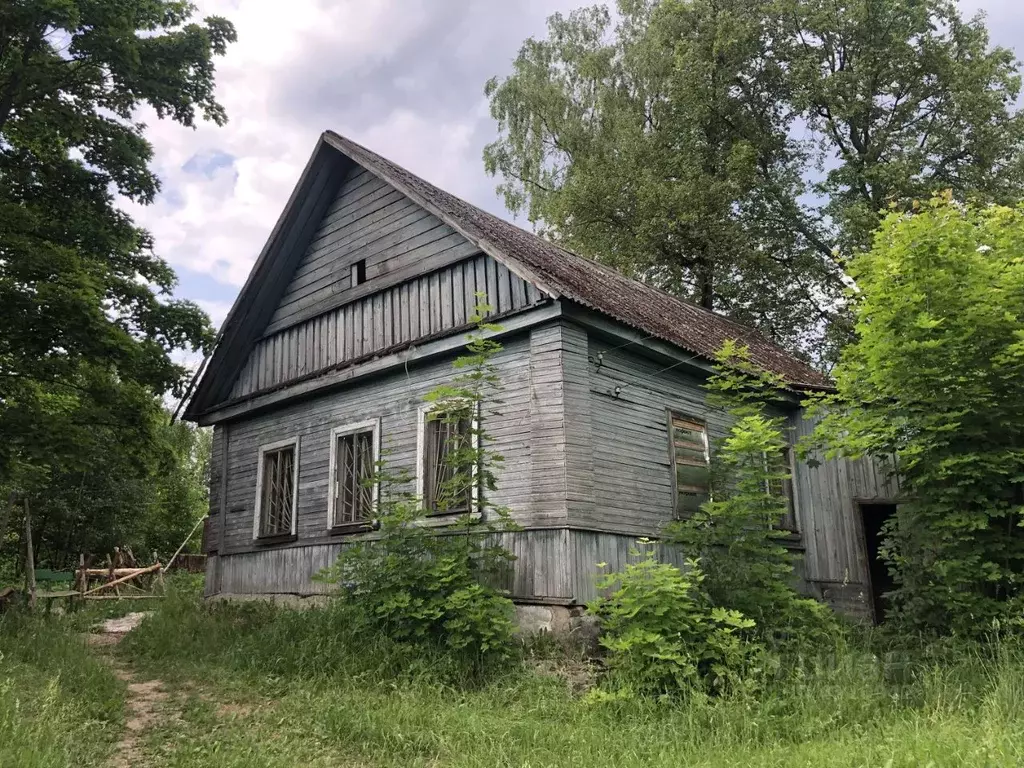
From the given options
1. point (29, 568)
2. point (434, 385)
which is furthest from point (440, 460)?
point (29, 568)

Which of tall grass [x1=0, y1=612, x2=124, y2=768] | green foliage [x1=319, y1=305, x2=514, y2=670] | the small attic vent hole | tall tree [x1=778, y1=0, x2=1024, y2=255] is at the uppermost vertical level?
tall tree [x1=778, y1=0, x2=1024, y2=255]

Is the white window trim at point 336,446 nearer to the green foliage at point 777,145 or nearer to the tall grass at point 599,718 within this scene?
the tall grass at point 599,718

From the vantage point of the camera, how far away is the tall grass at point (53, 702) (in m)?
5.09

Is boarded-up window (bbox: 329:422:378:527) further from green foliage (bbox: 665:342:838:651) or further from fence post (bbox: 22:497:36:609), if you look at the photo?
fence post (bbox: 22:497:36:609)

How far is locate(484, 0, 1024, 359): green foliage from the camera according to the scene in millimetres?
20000

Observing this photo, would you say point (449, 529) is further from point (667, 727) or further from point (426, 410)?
point (667, 727)

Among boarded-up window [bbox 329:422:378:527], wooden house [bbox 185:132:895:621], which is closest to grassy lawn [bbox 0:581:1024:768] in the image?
wooden house [bbox 185:132:895:621]

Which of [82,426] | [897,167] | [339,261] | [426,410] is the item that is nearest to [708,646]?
[426,410]

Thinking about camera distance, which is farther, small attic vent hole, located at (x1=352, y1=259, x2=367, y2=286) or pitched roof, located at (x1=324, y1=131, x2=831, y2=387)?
small attic vent hole, located at (x1=352, y1=259, x2=367, y2=286)

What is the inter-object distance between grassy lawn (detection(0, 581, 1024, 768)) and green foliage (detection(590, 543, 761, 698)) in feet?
1.03

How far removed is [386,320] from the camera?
37.2 feet

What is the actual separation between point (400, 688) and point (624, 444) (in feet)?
13.3

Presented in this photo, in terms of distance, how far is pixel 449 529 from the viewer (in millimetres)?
9672

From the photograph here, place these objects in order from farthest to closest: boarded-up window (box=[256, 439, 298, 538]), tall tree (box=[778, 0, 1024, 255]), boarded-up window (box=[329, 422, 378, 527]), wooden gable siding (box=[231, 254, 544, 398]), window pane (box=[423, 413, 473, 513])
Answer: tall tree (box=[778, 0, 1024, 255]) < boarded-up window (box=[256, 439, 298, 538]) < boarded-up window (box=[329, 422, 378, 527]) < wooden gable siding (box=[231, 254, 544, 398]) < window pane (box=[423, 413, 473, 513])
